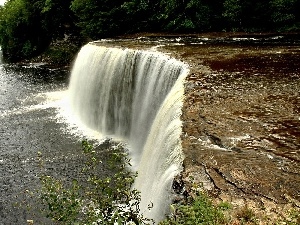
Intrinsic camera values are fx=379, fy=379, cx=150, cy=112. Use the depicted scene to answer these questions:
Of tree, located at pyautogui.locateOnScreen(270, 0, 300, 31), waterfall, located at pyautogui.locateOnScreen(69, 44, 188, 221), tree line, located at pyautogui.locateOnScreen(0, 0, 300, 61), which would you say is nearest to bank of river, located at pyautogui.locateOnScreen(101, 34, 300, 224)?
waterfall, located at pyautogui.locateOnScreen(69, 44, 188, 221)

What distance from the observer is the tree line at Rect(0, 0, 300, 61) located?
20594 millimetres

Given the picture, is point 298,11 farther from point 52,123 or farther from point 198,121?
point 198,121

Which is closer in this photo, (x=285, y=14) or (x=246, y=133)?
(x=246, y=133)

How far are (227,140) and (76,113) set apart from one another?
40.1ft

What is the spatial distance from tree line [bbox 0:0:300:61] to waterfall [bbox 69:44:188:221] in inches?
262

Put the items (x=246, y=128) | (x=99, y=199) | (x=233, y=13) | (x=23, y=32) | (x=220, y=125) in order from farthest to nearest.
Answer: (x=23, y=32) < (x=233, y=13) < (x=220, y=125) < (x=246, y=128) < (x=99, y=199)

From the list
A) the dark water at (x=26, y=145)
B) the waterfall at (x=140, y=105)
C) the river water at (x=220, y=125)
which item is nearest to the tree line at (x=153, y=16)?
the river water at (x=220, y=125)

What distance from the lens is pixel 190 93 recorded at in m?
9.26

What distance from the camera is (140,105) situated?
13.5 m

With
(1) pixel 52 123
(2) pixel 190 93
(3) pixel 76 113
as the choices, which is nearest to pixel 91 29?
(3) pixel 76 113

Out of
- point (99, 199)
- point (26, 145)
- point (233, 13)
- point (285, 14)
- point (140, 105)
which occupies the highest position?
point (233, 13)

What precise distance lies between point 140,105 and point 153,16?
1125cm

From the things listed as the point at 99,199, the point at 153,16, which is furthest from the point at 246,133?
the point at 153,16

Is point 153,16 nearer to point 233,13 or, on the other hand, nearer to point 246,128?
point 233,13
